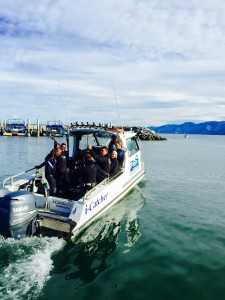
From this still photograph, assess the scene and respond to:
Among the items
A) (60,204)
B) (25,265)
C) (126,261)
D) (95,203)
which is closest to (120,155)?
(95,203)

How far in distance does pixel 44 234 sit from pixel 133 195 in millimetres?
7356

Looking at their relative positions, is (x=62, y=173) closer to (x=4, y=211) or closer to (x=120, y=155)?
(x=120, y=155)

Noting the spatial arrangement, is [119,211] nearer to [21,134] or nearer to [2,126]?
[21,134]

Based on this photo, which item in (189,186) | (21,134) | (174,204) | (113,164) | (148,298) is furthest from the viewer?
(21,134)

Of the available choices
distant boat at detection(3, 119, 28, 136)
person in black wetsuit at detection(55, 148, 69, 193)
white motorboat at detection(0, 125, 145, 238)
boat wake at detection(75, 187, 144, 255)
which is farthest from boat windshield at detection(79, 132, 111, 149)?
distant boat at detection(3, 119, 28, 136)

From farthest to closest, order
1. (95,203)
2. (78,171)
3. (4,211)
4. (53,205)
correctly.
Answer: (78,171) < (95,203) < (53,205) < (4,211)

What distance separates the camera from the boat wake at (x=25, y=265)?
5777mm

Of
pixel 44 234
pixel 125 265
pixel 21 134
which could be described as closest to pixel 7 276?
pixel 44 234

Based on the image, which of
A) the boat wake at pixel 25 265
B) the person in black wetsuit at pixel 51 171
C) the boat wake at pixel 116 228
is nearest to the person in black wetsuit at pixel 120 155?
the boat wake at pixel 116 228

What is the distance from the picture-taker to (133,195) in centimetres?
1484

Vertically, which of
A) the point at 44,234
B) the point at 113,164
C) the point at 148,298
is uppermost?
the point at 113,164

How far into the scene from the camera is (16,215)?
7340 mm

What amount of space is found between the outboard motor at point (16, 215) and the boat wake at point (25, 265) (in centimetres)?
27

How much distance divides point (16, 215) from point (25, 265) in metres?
1.29
